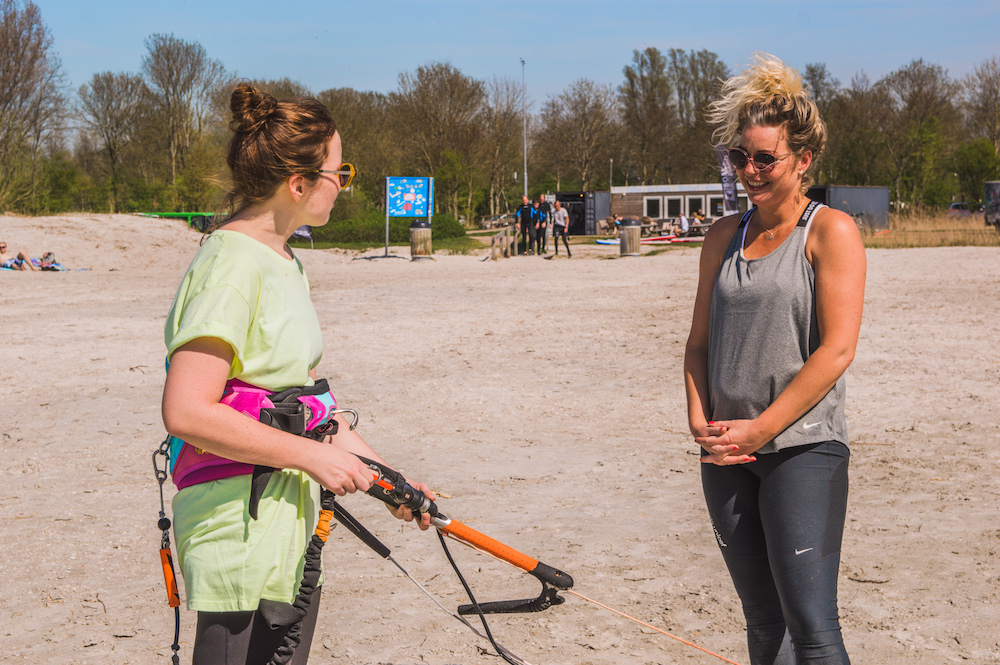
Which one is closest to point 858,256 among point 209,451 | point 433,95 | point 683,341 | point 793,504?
point 793,504

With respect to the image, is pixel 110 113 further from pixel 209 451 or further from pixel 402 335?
pixel 209 451

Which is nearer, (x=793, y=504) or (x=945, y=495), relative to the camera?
(x=793, y=504)

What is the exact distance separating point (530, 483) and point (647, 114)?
58814mm

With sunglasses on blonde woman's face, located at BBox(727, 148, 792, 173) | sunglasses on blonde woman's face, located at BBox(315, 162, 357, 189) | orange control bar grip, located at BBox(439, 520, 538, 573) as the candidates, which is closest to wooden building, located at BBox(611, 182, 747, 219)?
sunglasses on blonde woman's face, located at BBox(727, 148, 792, 173)

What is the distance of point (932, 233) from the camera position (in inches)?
1142

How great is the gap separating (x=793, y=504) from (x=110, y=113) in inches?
1913

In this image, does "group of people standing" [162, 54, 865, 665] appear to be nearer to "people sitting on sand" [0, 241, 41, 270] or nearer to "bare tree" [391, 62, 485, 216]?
"people sitting on sand" [0, 241, 41, 270]

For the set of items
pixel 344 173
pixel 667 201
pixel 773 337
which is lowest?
pixel 773 337

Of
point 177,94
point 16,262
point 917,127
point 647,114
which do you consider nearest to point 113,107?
point 177,94

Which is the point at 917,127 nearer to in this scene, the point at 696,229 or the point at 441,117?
the point at 696,229

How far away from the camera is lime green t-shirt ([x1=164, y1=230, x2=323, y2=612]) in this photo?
1.79m

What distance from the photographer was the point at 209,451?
179 cm

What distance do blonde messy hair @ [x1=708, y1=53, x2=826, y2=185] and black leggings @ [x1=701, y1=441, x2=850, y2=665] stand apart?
88 cm

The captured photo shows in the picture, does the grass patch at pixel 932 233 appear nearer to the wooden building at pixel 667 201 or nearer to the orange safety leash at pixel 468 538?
the wooden building at pixel 667 201
